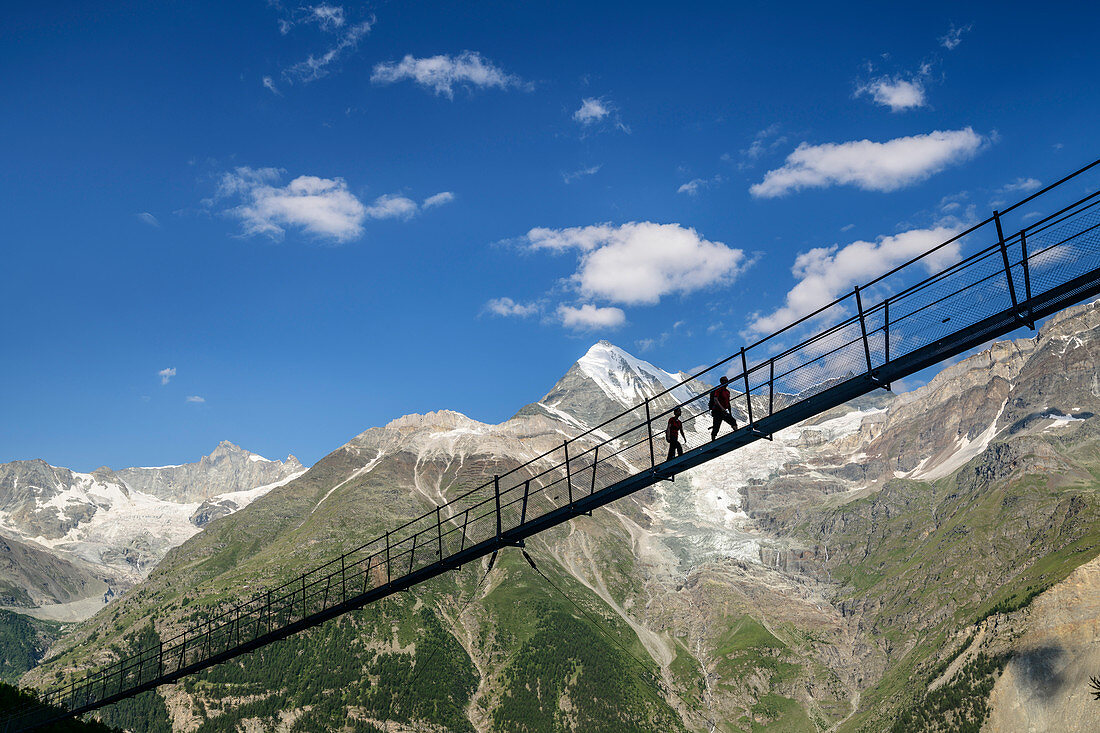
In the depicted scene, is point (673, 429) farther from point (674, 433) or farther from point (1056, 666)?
point (1056, 666)

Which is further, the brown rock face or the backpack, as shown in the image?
the brown rock face

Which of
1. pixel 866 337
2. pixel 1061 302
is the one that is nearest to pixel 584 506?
pixel 866 337

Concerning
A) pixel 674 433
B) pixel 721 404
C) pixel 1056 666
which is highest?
pixel 721 404

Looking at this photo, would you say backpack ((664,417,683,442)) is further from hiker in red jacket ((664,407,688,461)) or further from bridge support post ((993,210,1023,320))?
bridge support post ((993,210,1023,320))

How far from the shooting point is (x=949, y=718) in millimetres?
166000

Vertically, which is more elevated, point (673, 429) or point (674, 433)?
point (673, 429)

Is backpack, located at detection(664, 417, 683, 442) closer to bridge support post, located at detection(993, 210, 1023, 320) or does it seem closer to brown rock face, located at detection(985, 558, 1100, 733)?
bridge support post, located at detection(993, 210, 1023, 320)

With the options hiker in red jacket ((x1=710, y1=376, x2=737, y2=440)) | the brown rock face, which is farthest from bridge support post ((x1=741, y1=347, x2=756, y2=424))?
the brown rock face

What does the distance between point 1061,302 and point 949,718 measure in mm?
176247

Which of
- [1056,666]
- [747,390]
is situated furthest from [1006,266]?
[1056,666]

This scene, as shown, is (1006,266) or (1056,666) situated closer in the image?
(1006,266)

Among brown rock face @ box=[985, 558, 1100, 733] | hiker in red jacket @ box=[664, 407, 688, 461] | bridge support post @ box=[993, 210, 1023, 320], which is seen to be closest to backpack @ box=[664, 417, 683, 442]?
hiker in red jacket @ box=[664, 407, 688, 461]

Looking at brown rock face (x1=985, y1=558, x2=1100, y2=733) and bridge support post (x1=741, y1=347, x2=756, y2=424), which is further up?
bridge support post (x1=741, y1=347, x2=756, y2=424)

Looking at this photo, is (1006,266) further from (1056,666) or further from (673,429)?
Result: (1056,666)
